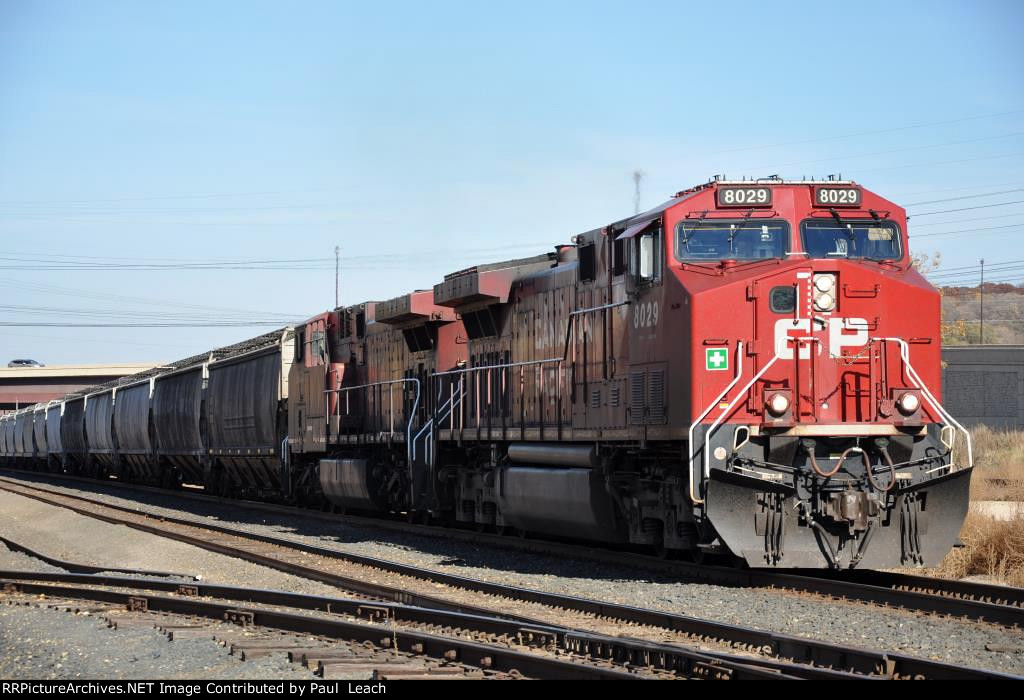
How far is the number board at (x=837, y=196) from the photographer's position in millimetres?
11578

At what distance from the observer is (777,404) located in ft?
35.6

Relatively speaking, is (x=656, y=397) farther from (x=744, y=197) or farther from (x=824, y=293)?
(x=744, y=197)

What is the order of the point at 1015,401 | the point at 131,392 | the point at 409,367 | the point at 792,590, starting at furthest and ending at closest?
the point at 1015,401
the point at 131,392
the point at 409,367
the point at 792,590

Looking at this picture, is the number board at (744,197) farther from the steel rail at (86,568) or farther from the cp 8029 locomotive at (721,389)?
the steel rail at (86,568)

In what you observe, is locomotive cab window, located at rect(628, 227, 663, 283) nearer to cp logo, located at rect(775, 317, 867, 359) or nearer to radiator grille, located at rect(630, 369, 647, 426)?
radiator grille, located at rect(630, 369, 647, 426)

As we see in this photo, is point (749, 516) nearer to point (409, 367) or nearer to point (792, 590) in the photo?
point (792, 590)

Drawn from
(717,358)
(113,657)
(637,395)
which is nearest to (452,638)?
(113,657)

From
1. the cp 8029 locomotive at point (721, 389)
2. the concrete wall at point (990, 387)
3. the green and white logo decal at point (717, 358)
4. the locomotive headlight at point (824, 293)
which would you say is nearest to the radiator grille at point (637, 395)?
the cp 8029 locomotive at point (721, 389)

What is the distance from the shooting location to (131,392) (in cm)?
3641

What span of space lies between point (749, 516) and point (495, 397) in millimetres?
6272

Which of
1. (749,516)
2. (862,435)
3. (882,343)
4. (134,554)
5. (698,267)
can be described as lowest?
(134,554)

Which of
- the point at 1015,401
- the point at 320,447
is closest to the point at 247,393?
the point at 320,447

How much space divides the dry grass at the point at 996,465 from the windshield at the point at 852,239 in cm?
513

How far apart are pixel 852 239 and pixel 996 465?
56.2ft
